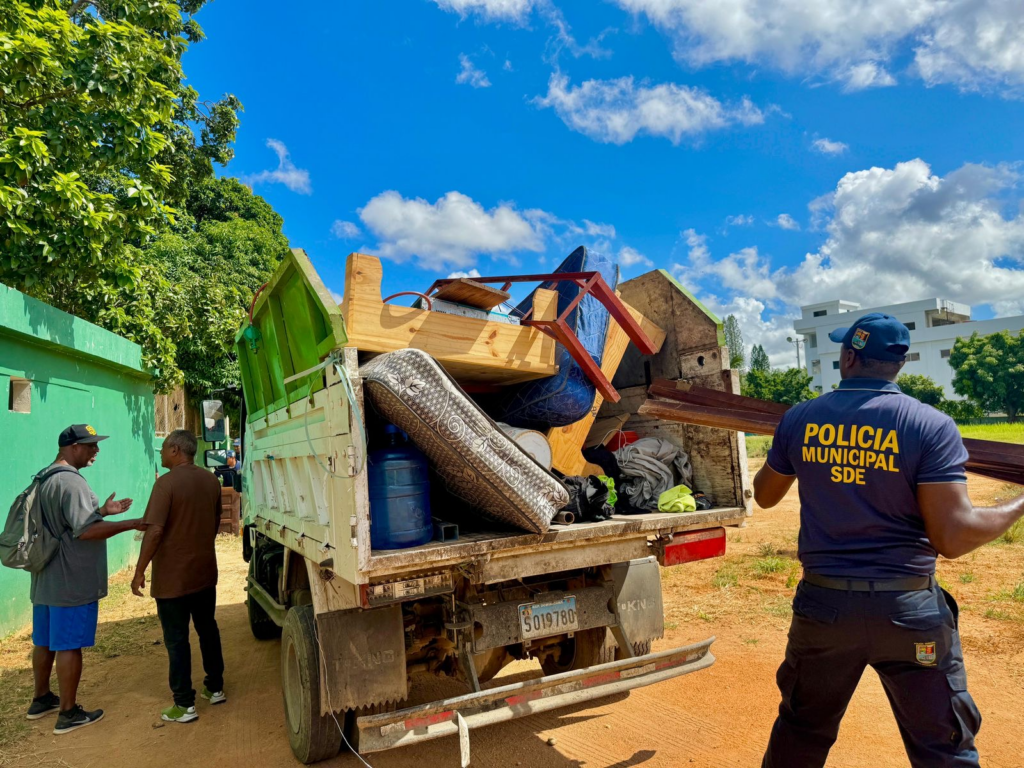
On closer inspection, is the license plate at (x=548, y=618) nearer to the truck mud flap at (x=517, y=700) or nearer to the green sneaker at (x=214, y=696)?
the truck mud flap at (x=517, y=700)

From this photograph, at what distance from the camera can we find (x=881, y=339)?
7.82 feet

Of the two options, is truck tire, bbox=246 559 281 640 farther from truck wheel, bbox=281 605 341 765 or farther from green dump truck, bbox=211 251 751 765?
truck wheel, bbox=281 605 341 765

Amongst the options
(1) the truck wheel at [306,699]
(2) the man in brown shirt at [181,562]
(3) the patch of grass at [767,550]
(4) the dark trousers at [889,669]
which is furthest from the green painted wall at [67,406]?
(3) the patch of grass at [767,550]

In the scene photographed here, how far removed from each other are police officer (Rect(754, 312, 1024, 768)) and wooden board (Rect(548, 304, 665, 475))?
5.56 ft

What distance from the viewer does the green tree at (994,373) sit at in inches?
1574

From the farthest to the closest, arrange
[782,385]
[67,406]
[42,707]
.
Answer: [782,385] → [67,406] → [42,707]

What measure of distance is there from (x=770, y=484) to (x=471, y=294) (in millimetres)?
1705

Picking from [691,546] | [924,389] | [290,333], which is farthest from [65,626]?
[924,389]

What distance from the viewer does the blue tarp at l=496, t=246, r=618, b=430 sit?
381 cm

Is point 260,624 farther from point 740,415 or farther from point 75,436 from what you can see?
point 740,415

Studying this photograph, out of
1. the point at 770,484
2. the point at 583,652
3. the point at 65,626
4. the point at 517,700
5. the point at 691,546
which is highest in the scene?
the point at 770,484

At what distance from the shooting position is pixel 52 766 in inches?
145

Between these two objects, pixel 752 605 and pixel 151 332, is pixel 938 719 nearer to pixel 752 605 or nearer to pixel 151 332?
pixel 752 605

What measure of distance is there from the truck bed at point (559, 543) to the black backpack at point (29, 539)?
8.57ft
